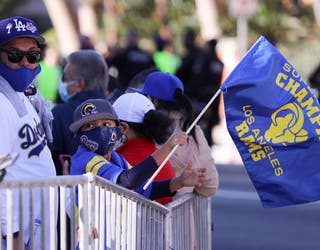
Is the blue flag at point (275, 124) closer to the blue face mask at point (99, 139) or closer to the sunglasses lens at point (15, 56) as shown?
the blue face mask at point (99, 139)

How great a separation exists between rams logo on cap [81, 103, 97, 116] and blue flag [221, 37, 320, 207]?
1013 mm

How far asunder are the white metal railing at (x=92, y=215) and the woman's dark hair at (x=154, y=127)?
857 millimetres

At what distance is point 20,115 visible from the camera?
18.3 ft

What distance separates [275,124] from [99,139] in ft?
4.02

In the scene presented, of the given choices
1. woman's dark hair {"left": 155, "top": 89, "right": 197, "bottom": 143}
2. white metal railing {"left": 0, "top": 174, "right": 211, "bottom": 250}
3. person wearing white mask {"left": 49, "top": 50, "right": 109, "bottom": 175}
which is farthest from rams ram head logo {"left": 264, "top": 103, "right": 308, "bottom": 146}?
person wearing white mask {"left": 49, "top": 50, "right": 109, "bottom": 175}

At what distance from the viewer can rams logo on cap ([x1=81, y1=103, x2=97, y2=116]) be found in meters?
6.25

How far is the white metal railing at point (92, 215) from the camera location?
5.00 meters

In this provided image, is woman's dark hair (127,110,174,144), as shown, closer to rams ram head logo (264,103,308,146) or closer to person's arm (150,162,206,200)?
person's arm (150,162,206,200)

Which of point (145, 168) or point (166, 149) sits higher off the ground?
point (166, 149)

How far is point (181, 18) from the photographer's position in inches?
1489

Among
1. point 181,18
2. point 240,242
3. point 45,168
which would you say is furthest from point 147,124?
point 181,18

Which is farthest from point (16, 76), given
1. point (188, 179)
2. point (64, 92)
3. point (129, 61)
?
point (129, 61)

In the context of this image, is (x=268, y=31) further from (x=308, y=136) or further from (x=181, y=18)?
(x=308, y=136)

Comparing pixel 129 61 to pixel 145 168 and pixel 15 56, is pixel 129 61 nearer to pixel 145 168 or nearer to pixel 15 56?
pixel 145 168
